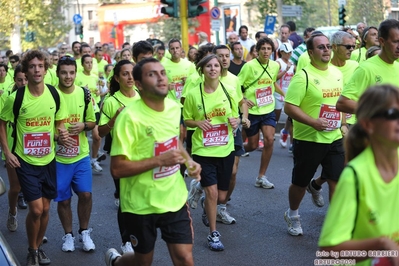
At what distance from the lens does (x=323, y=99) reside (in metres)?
7.20

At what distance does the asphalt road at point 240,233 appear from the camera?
23.6 feet

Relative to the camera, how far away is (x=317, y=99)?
7.20 metres

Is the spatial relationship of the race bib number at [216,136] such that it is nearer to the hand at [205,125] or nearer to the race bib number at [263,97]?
the hand at [205,125]

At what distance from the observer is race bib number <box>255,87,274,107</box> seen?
35.1 feet

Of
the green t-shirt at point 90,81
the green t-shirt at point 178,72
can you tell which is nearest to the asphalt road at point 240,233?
the green t-shirt at point 178,72

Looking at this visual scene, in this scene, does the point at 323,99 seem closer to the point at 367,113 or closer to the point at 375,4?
the point at 367,113

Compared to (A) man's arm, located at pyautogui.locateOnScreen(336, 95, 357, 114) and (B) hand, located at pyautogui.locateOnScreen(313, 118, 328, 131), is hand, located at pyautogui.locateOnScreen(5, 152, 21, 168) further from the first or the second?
(A) man's arm, located at pyautogui.locateOnScreen(336, 95, 357, 114)

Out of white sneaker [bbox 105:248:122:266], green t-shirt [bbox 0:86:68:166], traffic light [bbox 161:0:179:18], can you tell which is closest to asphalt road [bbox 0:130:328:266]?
green t-shirt [bbox 0:86:68:166]

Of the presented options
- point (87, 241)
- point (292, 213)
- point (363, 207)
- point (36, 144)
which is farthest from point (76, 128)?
point (363, 207)

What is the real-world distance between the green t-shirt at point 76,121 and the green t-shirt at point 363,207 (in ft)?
14.7

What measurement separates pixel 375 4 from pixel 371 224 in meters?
34.8

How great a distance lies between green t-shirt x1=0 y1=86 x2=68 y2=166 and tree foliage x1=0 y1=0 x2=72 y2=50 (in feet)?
117

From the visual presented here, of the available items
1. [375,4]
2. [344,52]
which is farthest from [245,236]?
[375,4]

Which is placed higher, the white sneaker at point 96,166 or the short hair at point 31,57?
the short hair at point 31,57
